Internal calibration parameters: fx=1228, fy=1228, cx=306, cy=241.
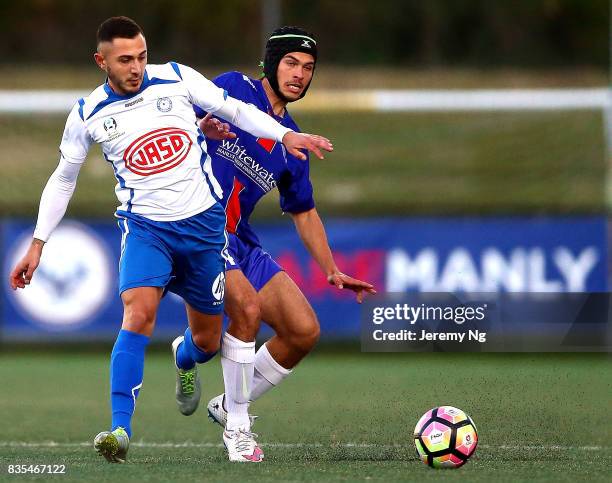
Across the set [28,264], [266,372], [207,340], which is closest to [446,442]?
[266,372]

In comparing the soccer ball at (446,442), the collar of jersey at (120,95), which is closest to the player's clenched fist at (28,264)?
the collar of jersey at (120,95)

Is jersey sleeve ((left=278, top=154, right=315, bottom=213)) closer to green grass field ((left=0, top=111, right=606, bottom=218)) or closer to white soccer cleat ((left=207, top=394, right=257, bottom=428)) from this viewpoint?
white soccer cleat ((left=207, top=394, right=257, bottom=428))

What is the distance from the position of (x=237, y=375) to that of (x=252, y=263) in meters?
0.66

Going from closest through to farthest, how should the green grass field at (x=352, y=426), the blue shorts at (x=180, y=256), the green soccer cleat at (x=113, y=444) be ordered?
the green soccer cleat at (x=113, y=444), the green grass field at (x=352, y=426), the blue shorts at (x=180, y=256)

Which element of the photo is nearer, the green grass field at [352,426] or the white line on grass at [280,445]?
the green grass field at [352,426]

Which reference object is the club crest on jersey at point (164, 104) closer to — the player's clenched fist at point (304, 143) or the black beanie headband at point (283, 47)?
the player's clenched fist at point (304, 143)

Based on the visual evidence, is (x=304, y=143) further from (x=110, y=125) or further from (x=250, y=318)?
(x=250, y=318)

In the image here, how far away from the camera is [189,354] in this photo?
22.4 ft

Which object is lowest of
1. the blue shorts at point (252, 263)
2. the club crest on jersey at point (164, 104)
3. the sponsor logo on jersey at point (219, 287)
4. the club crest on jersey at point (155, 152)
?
the sponsor logo on jersey at point (219, 287)

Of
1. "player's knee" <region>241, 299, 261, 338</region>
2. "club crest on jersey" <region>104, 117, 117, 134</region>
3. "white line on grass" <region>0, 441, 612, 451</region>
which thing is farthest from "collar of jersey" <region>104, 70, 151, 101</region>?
"white line on grass" <region>0, 441, 612, 451</region>

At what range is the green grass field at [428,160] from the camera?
18.0 metres

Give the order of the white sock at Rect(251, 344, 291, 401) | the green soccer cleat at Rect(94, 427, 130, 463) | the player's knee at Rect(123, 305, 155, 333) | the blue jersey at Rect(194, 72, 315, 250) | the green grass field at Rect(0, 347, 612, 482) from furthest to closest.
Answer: the white sock at Rect(251, 344, 291, 401)
the blue jersey at Rect(194, 72, 315, 250)
the player's knee at Rect(123, 305, 155, 333)
the green grass field at Rect(0, 347, 612, 482)
the green soccer cleat at Rect(94, 427, 130, 463)

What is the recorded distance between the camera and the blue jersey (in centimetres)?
652

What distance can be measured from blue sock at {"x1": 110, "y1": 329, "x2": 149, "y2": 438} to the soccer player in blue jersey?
2.53 feet
